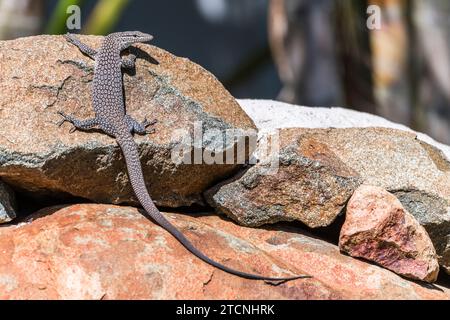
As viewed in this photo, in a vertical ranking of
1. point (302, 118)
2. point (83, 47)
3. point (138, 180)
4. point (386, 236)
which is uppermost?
point (83, 47)

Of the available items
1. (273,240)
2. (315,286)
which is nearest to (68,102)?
(273,240)

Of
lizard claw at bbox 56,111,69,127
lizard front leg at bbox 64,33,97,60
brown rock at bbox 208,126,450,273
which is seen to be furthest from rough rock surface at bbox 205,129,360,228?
lizard front leg at bbox 64,33,97,60

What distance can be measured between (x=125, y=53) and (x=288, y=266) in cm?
182

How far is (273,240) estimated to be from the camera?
5.07 metres

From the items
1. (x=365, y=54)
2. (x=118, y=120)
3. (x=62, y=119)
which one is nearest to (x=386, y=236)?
(x=118, y=120)

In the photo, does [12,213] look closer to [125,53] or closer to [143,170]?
[143,170]

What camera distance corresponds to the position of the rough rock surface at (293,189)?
501 centimetres

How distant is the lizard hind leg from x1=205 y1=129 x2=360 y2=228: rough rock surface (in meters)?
0.62

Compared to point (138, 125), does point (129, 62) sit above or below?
above

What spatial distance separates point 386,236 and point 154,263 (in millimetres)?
1453

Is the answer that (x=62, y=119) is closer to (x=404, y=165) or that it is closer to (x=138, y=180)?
(x=138, y=180)

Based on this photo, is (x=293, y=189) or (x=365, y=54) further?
(x=365, y=54)

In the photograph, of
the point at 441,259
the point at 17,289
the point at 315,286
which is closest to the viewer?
the point at 17,289

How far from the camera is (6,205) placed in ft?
15.7
